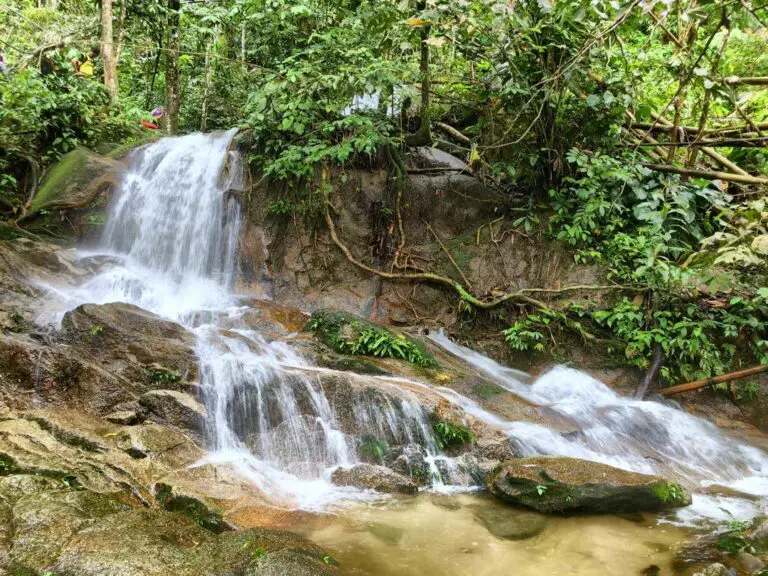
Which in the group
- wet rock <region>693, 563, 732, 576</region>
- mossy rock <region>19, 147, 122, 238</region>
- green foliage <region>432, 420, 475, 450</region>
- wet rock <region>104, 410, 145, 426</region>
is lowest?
green foliage <region>432, 420, 475, 450</region>

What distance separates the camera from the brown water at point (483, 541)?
133 inches

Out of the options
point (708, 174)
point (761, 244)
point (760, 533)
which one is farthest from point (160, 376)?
point (708, 174)

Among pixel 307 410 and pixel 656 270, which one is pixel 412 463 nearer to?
pixel 307 410

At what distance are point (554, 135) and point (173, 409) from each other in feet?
21.8

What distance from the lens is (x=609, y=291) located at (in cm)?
793

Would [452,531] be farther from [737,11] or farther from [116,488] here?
[737,11]

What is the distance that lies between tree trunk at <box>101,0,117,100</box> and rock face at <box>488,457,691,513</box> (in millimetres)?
10885

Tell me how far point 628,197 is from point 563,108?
1777mm

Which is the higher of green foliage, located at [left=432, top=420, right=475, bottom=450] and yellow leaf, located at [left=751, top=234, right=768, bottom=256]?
yellow leaf, located at [left=751, top=234, right=768, bottom=256]

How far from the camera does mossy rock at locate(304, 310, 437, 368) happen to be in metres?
6.94

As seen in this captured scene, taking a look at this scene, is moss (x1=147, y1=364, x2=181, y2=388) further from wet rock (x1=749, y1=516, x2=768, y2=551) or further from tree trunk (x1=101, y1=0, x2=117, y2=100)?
tree trunk (x1=101, y1=0, x2=117, y2=100)

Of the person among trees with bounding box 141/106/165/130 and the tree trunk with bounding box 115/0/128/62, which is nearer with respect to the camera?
the tree trunk with bounding box 115/0/128/62

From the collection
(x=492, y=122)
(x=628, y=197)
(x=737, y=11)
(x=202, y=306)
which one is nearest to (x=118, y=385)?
(x=202, y=306)

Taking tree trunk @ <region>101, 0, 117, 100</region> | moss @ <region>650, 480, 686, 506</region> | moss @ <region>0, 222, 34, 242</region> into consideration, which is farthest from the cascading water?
tree trunk @ <region>101, 0, 117, 100</region>
